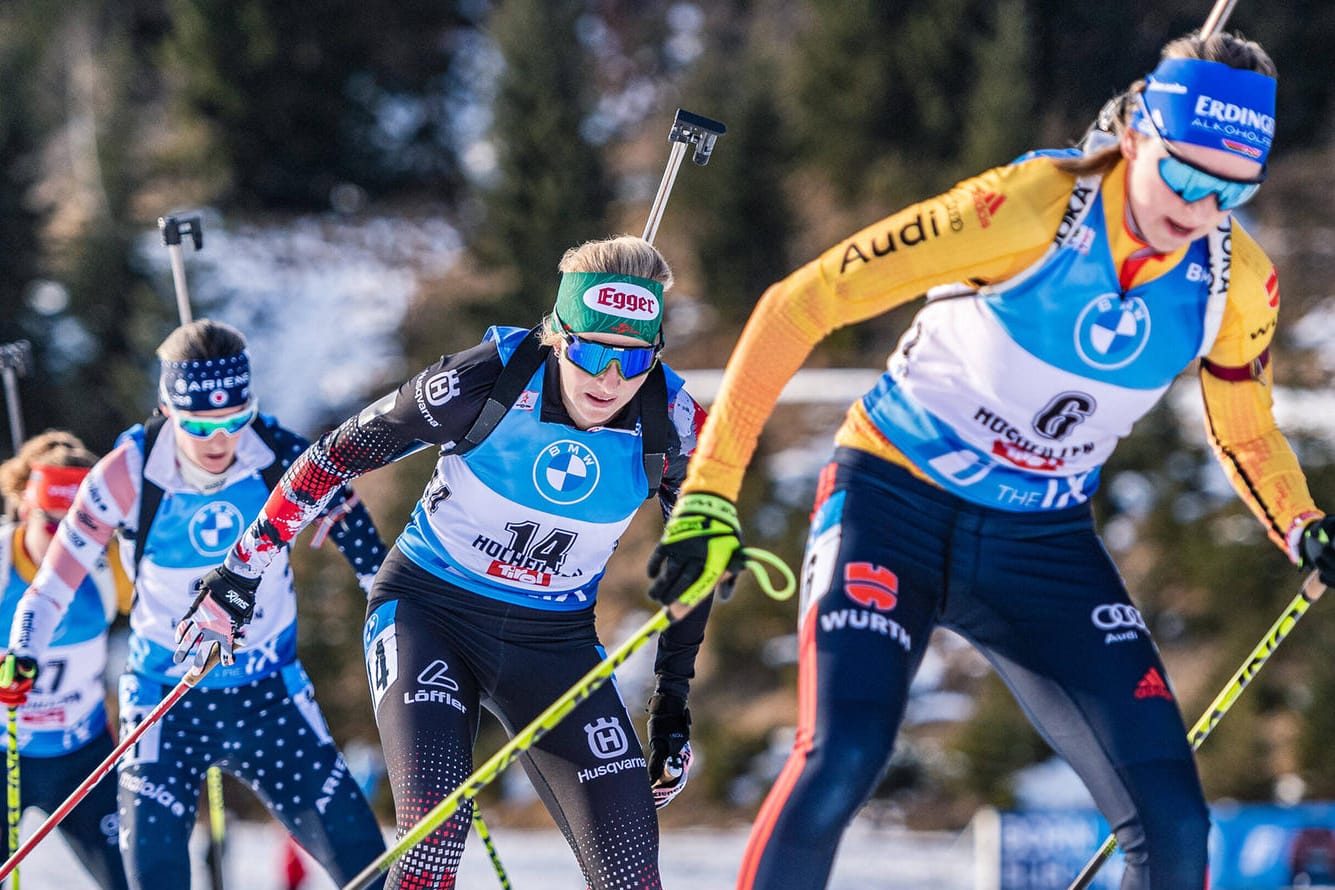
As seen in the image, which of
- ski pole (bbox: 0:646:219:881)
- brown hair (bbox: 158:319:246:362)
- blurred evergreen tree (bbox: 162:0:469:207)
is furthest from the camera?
blurred evergreen tree (bbox: 162:0:469:207)

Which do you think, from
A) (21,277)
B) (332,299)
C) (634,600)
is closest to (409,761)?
(634,600)

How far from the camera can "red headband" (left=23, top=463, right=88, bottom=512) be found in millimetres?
5824

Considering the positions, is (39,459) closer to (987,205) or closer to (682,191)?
(987,205)

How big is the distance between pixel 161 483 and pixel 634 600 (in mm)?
11170

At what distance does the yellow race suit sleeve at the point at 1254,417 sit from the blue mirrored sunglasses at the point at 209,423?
290 centimetres

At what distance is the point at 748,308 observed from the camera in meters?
19.2

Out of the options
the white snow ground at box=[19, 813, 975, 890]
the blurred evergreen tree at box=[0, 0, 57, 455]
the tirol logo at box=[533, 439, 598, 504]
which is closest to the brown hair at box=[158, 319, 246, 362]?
the tirol logo at box=[533, 439, 598, 504]

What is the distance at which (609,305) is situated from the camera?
13.7 feet

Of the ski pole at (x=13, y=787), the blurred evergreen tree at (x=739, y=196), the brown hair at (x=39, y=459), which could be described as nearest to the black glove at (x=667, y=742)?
the ski pole at (x=13, y=787)

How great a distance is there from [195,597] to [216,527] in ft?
1.07

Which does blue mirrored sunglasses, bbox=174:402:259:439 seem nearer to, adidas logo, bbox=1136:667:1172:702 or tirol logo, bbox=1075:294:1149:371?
tirol logo, bbox=1075:294:1149:371

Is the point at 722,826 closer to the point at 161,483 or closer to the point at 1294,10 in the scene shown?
the point at 161,483

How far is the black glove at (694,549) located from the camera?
11.3 feet

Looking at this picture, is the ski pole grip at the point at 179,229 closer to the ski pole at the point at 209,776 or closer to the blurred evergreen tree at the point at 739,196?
the ski pole at the point at 209,776
